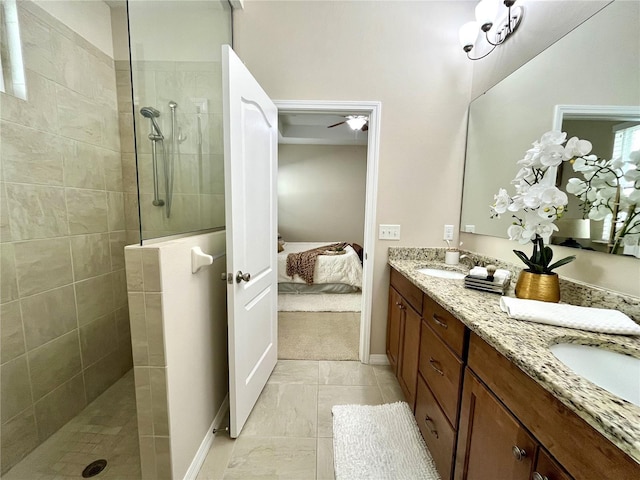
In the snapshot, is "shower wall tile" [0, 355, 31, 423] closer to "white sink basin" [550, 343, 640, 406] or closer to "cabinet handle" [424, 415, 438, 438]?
"cabinet handle" [424, 415, 438, 438]

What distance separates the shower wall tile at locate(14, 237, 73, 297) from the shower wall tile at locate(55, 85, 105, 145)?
0.62 m

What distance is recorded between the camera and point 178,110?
54.5 inches

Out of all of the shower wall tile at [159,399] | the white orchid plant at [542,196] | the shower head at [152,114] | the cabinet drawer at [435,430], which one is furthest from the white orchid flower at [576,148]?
the shower head at [152,114]

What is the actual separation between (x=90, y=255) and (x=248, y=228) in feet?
3.44

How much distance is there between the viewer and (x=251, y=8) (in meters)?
1.70

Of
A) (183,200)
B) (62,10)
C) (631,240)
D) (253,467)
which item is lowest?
(253,467)

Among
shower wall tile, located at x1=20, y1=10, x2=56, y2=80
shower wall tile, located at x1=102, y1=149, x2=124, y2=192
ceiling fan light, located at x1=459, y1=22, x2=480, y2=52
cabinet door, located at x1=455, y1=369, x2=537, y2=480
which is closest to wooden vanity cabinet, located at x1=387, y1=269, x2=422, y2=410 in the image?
cabinet door, located at x1=455, y1=369, x2=537, y2=480

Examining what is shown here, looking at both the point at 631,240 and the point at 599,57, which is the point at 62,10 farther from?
the point at 631,240

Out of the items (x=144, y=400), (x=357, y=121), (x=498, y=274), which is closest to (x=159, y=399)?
(x=144, y=400)

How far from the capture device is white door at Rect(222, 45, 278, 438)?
1.13 metres

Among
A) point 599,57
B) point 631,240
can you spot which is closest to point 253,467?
point 631,240

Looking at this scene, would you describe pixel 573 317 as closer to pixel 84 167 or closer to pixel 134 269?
pixel 134 269

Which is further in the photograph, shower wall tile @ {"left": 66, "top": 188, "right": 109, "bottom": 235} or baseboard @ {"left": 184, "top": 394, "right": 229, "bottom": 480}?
shower wall tile @ {"left": 66, "top": 188, "right": 109, "bottom": 235}

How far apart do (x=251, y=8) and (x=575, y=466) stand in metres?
2.64
